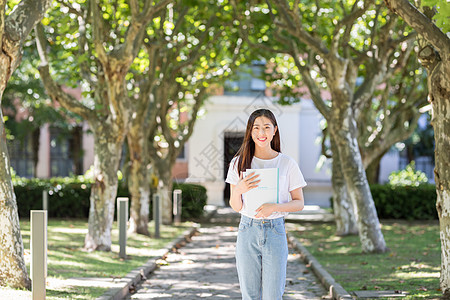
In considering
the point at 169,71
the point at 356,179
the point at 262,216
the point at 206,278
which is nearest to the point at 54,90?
the point at 206,278

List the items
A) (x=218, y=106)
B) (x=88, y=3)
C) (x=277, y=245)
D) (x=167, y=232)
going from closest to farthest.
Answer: (x=277, y=245)
(x=88, y=3)
(x=167, y=232)
(x=218, y=106)

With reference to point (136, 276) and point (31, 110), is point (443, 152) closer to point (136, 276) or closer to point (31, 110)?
point (136, 276)

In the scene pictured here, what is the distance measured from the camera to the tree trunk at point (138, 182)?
16531mm

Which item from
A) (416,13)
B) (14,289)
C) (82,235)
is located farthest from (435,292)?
(82,235)

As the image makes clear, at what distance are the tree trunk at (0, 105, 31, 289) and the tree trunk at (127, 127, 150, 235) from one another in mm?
8657

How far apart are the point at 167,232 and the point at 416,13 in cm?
1179

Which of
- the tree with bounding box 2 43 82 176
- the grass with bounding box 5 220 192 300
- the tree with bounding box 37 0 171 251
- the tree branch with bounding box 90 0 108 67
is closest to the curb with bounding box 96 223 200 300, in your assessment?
the grass with bounding box 5 220 192 300

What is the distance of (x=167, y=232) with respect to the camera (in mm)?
17844

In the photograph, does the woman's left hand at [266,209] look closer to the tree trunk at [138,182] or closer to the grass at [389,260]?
the grass at [389,260]

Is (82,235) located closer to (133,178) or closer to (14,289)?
(133,178)

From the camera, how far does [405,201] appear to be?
865 inches

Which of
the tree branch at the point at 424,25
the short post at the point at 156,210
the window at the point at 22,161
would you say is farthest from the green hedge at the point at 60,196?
the window at the point at 22,161

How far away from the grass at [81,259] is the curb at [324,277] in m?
2.92

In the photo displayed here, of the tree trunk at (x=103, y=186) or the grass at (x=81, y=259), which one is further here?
the tree trunk at (x=103, y=186)
